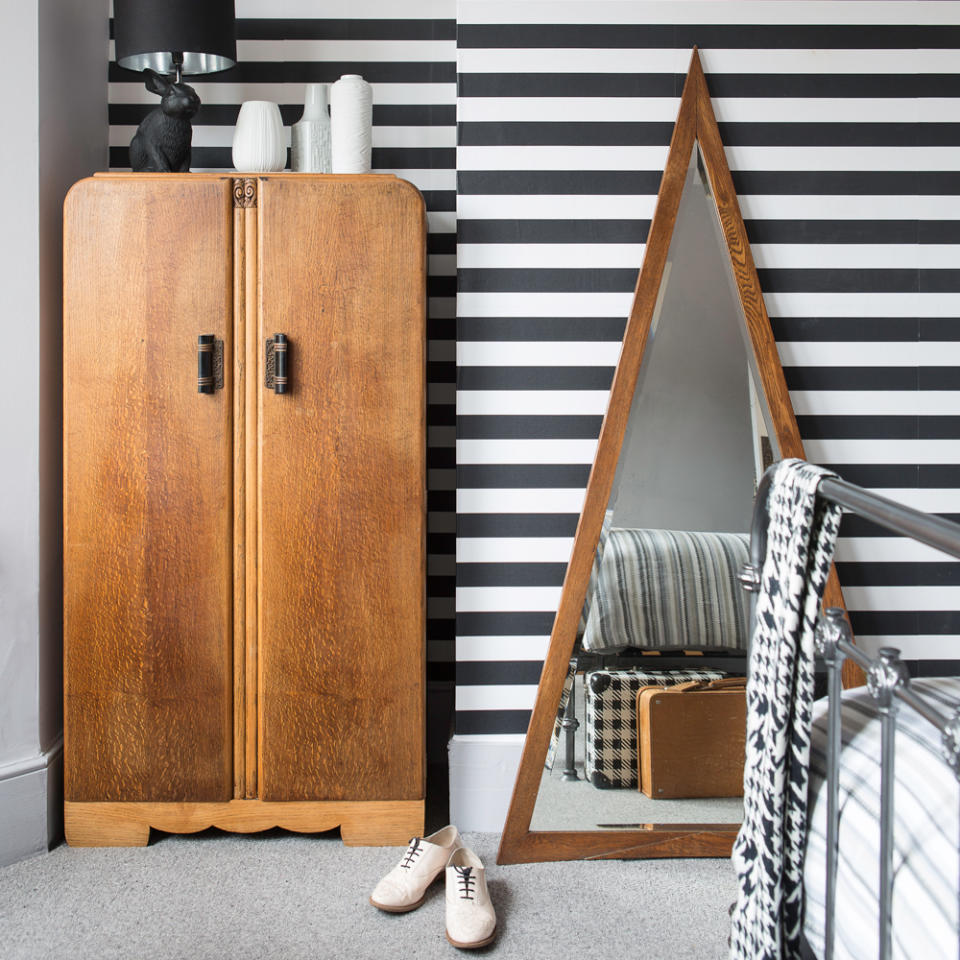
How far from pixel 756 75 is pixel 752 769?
66.6 inches

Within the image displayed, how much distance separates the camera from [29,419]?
1896mm

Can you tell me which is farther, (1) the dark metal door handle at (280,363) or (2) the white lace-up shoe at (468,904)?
(1) the dark metal door handle at (280,363)

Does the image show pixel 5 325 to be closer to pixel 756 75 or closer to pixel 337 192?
pixel 337 192

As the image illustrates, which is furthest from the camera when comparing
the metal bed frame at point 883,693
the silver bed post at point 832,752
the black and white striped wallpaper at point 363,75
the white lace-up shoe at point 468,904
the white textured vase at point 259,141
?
the black and white striped wallpaper at point 363,75

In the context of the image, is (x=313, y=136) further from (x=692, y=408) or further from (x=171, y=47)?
(x=692, y=408)

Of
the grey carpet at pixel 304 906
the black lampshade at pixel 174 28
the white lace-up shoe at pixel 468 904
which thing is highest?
the black lampshade at pixel 174 28

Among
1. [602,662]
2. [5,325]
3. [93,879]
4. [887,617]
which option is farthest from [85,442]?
[887,617]

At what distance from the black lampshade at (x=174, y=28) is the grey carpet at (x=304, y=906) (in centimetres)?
186

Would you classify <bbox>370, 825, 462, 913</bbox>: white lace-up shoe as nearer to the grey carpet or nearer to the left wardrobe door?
the grey carpet

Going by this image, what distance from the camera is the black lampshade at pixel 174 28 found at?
1904mm

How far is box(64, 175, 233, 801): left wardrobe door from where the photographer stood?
72.9 inches

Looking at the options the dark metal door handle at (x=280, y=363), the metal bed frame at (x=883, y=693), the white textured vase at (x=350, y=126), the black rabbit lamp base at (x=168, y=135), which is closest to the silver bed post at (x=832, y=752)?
the metal bed frame at (x=883, y=693)

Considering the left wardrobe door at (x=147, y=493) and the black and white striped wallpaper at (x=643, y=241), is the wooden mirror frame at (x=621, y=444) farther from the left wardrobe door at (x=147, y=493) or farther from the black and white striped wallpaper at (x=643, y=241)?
the left wardrobe door at (x=147, y=493)

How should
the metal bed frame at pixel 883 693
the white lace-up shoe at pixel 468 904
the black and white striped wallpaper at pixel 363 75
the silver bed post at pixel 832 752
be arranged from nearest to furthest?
the metal bed frame at pixel 883 693
the silver bed post at pixel 832 752
the white lace-up shoe at pixel 468 904
the black and white striped wallpaper at pixel 363 75
